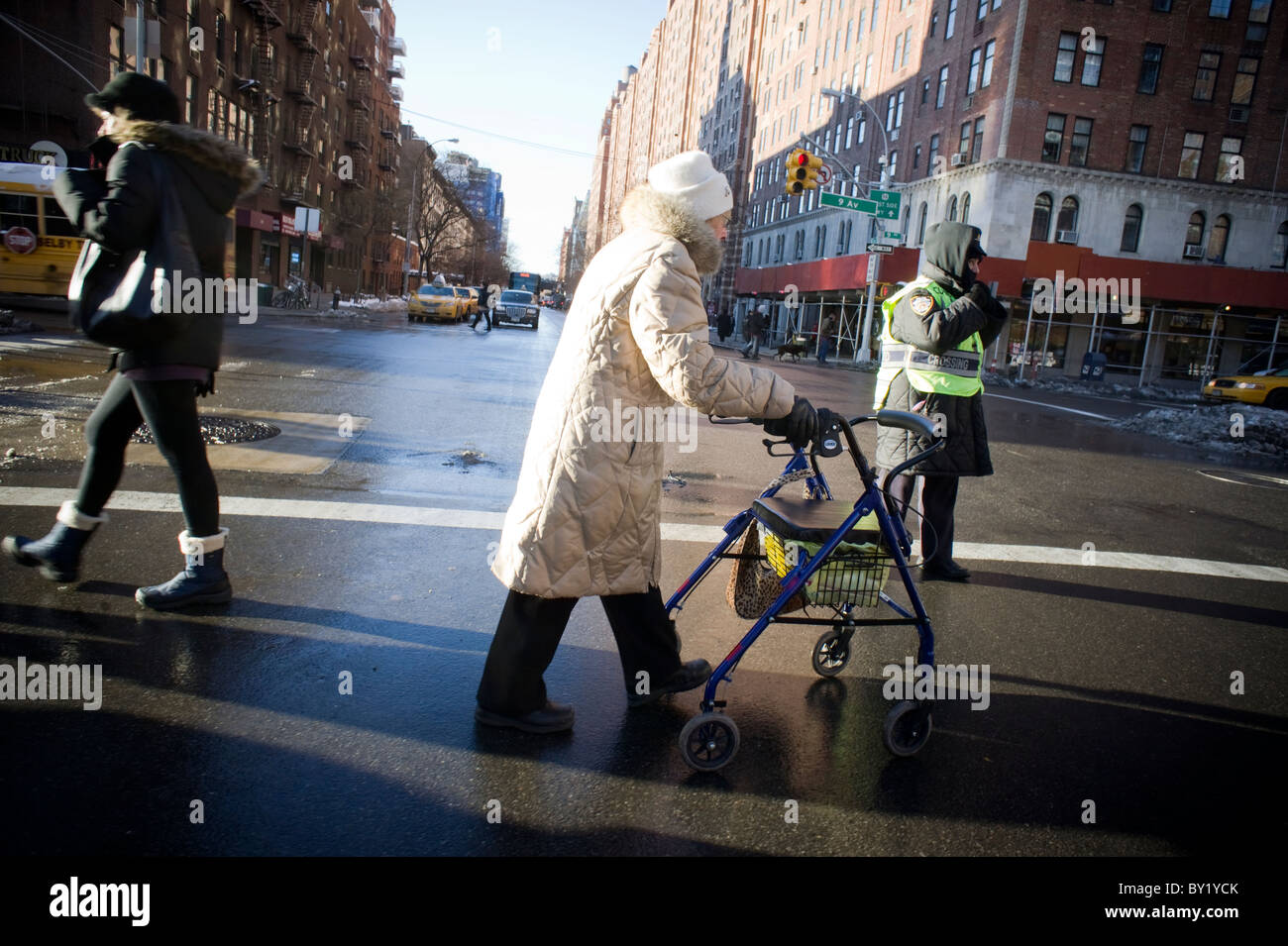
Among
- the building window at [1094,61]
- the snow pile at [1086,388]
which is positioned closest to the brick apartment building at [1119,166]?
the building window at [1094,61]

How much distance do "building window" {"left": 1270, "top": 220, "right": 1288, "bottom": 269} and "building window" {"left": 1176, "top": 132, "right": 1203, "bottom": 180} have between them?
183 inches

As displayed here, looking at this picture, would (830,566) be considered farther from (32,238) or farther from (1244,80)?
(1244,80)

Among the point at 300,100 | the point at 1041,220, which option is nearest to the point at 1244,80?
the point at 1041,220

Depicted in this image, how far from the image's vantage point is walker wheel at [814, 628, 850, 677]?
3707 mm

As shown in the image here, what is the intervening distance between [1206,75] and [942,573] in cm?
4076

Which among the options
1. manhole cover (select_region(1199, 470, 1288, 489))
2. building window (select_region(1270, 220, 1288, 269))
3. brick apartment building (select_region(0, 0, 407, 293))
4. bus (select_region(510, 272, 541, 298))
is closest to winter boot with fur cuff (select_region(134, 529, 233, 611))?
brick apartment building (select_region(0, 0, 407, 293))

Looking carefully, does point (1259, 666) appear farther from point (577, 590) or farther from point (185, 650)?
point (185, 650)

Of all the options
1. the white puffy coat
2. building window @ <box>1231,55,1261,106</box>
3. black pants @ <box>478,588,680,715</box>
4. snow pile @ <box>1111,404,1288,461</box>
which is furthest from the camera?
building window @ <box>1231,55,1261,106</box>

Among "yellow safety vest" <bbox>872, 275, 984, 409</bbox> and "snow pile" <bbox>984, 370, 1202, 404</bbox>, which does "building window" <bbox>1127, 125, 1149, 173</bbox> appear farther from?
"yellow safety vest" <bbox>872, 275, 984, 409</bbox>

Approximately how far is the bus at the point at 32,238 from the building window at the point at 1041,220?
33258 mm

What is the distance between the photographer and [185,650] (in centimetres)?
343

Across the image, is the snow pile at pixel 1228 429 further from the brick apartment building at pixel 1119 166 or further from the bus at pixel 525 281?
the bus at pixel 525 281

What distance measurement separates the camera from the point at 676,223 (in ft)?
9.41
